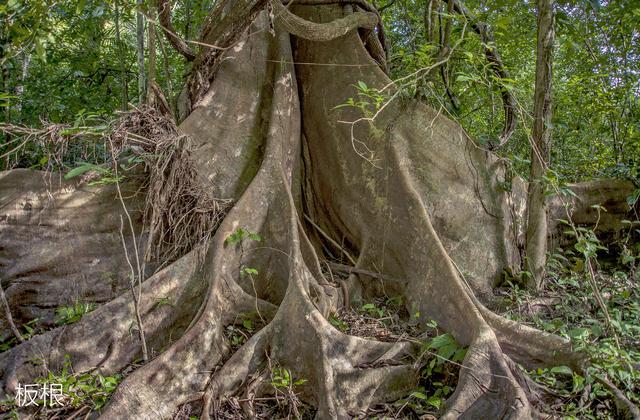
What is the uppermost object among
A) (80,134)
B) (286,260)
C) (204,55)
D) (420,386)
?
(204,55)

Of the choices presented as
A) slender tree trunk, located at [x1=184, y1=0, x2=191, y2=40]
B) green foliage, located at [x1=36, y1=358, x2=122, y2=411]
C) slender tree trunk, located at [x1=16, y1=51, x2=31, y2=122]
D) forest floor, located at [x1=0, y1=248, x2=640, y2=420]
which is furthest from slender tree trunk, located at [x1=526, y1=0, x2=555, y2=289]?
slender tree trunk, located at [x1=16, y1=51, x2=31, y2=122]

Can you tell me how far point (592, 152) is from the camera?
6840mm

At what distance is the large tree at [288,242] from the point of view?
3.15m

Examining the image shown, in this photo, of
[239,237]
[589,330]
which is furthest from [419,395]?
[239,237]

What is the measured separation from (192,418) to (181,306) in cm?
89

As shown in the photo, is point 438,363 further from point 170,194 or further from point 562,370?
point 170,194

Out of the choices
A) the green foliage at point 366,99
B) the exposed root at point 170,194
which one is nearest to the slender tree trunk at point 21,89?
the exposed root at point 170,194

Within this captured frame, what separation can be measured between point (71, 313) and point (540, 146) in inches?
148

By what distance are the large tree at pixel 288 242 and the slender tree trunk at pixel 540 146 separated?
19 centimetres

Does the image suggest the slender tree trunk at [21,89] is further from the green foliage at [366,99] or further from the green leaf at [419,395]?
the green leaf at [419,395]

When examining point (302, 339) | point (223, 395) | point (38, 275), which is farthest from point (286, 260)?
point (38, 275)

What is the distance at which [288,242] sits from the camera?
4.03m

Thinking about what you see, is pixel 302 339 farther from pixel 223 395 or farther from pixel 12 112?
pixel 12 112

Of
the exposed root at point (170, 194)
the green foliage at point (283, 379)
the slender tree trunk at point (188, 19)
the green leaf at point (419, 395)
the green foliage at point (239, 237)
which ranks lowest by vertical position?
the green leaf at point (419, 395)
